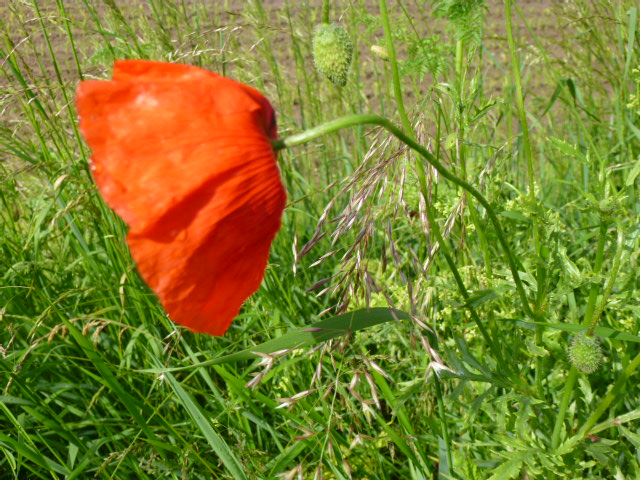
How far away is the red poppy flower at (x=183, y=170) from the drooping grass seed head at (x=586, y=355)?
65 centimetres

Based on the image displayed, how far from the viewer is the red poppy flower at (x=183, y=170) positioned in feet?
2.83

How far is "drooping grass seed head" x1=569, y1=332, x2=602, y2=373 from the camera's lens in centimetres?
125

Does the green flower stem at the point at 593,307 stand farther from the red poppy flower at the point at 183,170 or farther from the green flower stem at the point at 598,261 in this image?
the red poppy flower at the point at 183,170

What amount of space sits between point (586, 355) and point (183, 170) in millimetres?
805

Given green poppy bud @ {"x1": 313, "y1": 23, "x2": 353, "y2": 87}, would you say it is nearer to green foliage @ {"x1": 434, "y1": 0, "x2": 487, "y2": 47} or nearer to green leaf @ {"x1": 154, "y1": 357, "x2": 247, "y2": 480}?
green foliage @ {"x1": 434, "y1": 0, "x2": 487, "y2": 47}

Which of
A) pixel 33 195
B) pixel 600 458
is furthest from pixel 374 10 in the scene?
pixel 600 458

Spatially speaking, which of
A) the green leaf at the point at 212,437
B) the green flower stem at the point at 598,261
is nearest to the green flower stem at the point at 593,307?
the green flower stem at the point at 598,261

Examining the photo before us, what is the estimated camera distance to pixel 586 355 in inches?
49.3

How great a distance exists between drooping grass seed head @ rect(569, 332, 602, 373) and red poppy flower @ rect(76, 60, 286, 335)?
25.7 inches

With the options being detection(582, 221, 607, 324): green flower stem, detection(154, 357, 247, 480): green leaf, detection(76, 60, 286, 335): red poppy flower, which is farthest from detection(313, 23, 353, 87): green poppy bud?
detection(154, 357, 247, 480): green leaf

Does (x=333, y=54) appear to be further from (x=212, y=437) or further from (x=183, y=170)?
(x=212, y=437)

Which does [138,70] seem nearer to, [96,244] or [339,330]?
[339,330]

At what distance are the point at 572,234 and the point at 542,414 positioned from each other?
833mm

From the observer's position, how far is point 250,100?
36.7 inches
